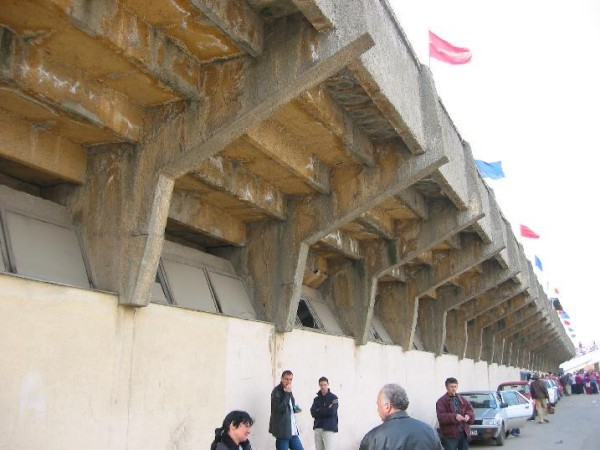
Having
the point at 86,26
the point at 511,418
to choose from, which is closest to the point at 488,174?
the point at 511,418

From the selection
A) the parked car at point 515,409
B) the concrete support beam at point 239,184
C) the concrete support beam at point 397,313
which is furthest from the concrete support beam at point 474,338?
the concrete support beam at point 239,184

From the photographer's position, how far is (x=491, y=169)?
1917cm

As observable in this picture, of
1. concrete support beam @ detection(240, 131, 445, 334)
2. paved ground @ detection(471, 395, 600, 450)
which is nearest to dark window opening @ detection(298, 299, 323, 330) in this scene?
concrete support beam @ detection(240, 131, 445, 334)

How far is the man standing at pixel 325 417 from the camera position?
406 inches

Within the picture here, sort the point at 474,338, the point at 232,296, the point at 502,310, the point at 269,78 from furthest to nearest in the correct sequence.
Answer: the point at 502,310
the point at 474,338
the point at 232,296
the point at 269,78

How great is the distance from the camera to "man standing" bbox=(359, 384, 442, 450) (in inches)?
153

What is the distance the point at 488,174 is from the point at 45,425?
614 inches

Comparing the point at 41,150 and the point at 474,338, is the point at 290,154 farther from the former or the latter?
the point at 474,338

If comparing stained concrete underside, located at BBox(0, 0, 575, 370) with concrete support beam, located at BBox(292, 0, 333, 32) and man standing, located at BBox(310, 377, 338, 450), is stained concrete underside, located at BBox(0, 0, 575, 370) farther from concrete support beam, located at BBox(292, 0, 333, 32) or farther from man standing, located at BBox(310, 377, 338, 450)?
man standing, located at BBox(310, 377, 338, 450)

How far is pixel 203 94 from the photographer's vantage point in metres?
7.32

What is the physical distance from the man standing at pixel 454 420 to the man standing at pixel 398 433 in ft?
19.6

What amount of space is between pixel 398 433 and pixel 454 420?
6236 mm

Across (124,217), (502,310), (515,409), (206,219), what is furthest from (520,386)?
(124,217)

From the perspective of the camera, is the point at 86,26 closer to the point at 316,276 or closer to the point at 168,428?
the point at 168,428
